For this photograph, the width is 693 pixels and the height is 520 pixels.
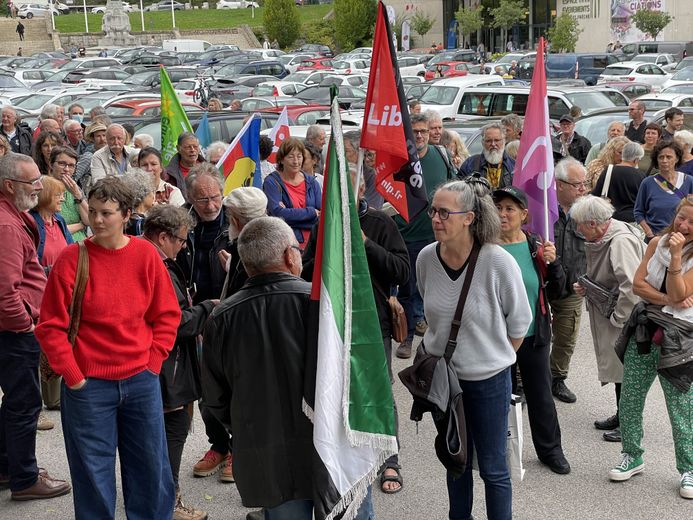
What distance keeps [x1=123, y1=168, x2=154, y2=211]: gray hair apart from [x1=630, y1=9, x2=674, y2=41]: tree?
58101 mm

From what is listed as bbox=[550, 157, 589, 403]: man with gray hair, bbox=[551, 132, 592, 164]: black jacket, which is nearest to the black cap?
bbox=[550, 157, 589, 403]: man with gray hair

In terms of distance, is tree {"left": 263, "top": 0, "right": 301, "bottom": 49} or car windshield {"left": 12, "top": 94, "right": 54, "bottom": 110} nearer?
car windshield {"left": 12, "top": 94, "right": 54, "bottom": 110}

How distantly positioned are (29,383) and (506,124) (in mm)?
6664

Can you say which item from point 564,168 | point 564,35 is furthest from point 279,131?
point 564,35

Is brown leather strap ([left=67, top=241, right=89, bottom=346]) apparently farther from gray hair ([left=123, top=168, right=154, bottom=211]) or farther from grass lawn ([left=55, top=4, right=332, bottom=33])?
grass lawn ([left=55, top=4, right=332, bottom=33])

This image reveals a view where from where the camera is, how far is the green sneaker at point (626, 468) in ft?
18.8

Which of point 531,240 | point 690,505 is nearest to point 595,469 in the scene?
point 690,505

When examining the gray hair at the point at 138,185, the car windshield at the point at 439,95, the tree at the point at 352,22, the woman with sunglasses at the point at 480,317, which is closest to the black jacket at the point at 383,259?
the woman with sunglasses at the point at 480,317

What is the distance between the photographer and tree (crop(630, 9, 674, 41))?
5872 centimetres

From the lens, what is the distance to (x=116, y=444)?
4531 mm

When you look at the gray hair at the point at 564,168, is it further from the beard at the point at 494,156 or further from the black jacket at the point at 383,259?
the black jacket at the point at 383,259

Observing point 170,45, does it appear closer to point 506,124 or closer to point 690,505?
point 506,124

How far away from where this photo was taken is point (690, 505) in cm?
543

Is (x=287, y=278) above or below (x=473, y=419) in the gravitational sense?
above
